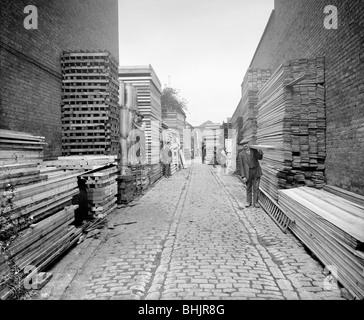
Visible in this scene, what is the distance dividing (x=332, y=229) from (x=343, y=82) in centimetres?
353

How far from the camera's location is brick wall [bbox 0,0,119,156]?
265 inches

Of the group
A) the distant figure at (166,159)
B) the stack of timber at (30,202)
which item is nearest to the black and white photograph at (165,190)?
the stack of timber at (30,202)

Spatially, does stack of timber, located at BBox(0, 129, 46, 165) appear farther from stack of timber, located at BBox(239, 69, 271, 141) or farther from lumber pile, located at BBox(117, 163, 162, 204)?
stack of timber, located at BBox(239, 69, 271, 141)

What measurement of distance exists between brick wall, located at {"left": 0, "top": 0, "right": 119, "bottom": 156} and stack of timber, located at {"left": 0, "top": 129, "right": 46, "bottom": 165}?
3.13 ft

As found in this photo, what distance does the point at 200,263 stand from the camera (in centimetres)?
461

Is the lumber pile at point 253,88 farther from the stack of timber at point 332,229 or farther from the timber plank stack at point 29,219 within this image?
the timber plank stack at point 29,219

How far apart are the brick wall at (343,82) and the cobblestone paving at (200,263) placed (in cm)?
183

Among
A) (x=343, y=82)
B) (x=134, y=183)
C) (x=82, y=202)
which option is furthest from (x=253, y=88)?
(x=82, y=202)

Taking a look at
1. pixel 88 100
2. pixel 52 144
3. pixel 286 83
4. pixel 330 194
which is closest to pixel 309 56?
pixel 286 83

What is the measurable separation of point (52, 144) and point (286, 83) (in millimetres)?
6411

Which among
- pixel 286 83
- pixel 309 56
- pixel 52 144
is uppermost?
pixel 309 56

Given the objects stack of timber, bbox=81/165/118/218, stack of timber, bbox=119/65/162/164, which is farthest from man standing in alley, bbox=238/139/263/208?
stack of timber, bbox=119/65/162/164

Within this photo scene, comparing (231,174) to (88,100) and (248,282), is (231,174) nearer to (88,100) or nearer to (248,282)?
(88,100)

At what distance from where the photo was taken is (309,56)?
8.42 metres
